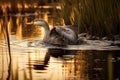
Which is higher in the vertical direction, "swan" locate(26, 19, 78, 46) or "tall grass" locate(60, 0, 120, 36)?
"tall grass" locate(60, 0, 120, 36)

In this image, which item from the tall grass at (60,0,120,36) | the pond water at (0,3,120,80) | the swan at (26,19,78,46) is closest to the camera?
the pond water at (0,3,120,80)

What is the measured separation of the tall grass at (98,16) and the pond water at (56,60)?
1.14 feet

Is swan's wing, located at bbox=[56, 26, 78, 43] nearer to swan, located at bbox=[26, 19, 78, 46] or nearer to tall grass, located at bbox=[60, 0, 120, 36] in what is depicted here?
swan, located at bbox=[26, 19, 78, 46]

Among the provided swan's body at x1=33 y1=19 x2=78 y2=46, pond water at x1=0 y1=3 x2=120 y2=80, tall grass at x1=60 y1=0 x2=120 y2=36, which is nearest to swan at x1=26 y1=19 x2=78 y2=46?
swan's body at x1=33 y1=19 x2=78 y2=46

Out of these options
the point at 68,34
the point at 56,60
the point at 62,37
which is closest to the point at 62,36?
the point at 62,37

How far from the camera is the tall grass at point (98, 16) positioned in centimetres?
873

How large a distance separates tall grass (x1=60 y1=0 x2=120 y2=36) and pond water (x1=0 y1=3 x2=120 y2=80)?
13.7 inches

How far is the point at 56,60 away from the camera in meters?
7.18

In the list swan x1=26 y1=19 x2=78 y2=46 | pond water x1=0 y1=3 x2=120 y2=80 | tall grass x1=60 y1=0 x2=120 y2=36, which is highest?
tall grass x1=60 y1=0 x2=120 y2=36

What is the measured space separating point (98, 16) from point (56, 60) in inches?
74.0

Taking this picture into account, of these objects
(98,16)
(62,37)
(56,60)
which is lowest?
(56,60)

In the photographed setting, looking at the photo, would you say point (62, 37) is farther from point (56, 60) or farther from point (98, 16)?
point (56, 60)

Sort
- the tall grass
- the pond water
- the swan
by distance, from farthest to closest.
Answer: the tall grass → the swan → the pond water

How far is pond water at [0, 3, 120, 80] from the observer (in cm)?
601
